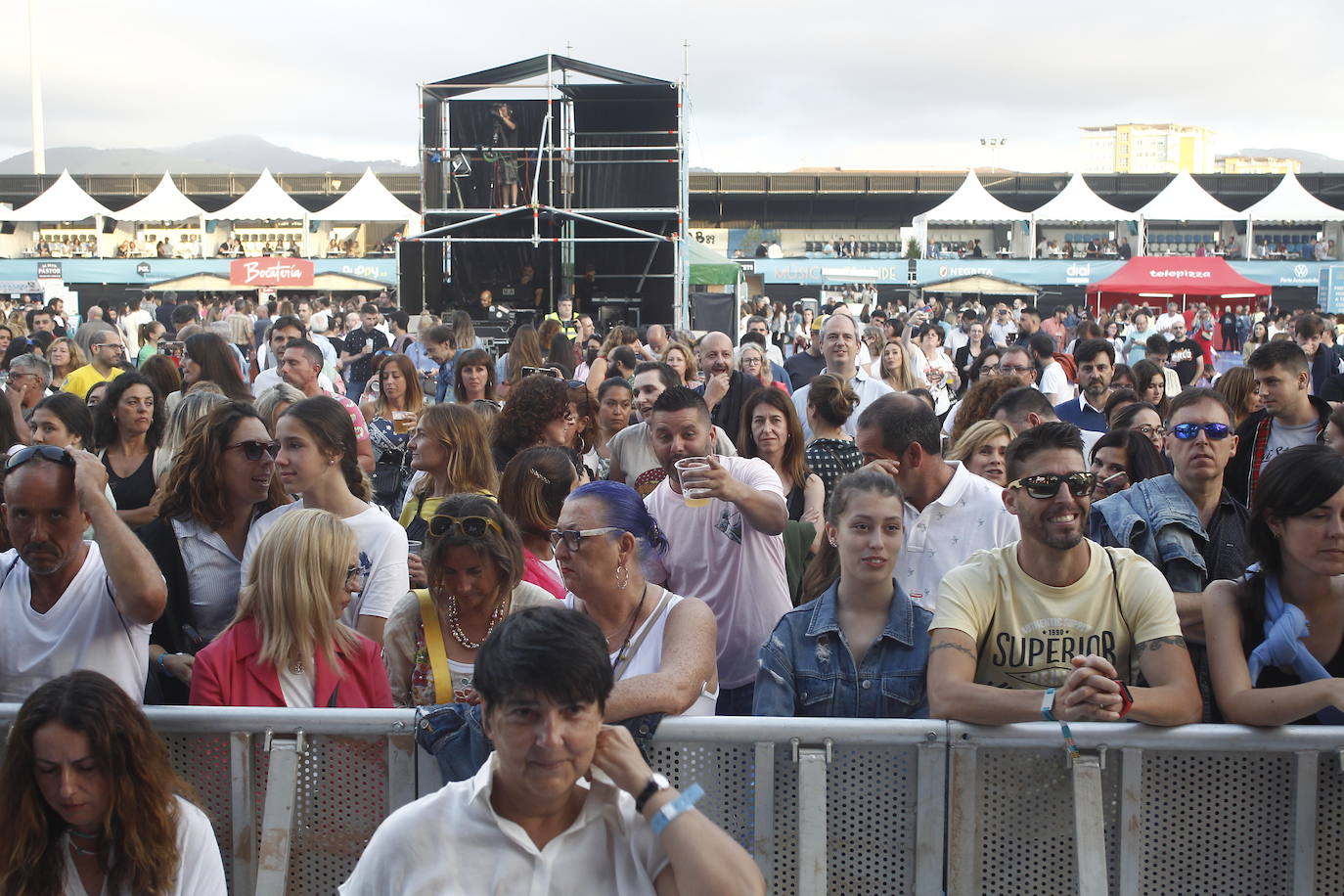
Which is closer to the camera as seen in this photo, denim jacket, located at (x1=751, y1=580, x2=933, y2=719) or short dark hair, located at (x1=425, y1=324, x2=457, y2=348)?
denim jacket, located at (x1=751, y1=580, x2=933, y2=719)

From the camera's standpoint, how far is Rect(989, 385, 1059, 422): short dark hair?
5.60m

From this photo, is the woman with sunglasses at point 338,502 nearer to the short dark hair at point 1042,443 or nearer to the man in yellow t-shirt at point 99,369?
the short dark hair at point 1042,443

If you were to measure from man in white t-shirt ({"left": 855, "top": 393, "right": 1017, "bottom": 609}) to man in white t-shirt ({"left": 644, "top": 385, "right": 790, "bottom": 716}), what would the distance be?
0.42 meters

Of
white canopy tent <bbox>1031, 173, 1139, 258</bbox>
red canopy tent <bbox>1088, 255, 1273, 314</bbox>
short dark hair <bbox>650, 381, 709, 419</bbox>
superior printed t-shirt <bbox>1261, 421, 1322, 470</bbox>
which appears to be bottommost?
superior printed t-shirt <bbox>1261, 421, 1322, 470</bbox>

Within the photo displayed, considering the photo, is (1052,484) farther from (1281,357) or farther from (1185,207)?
(1185,207)

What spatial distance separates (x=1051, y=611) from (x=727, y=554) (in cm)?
134

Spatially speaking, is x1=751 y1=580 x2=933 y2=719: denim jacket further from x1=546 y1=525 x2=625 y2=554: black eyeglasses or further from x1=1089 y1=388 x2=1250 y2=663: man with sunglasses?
x1=1089 y1=388 x2=1250 y2=663: man with sunglasses

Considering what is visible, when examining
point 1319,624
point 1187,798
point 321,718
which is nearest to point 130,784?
point 321,718

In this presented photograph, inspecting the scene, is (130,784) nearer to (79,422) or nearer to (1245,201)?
(79,422)

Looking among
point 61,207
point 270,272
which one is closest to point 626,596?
point 270,272

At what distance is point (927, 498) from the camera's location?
4.34 metres

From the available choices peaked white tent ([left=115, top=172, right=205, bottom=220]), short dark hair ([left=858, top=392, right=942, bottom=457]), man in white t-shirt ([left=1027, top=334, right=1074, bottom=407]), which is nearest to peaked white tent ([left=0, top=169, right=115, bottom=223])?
peaked white tent ([left=115, top=172, right=205, bottom=220])

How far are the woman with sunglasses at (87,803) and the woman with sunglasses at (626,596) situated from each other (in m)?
1.08

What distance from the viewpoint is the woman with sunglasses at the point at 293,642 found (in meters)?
3.13
